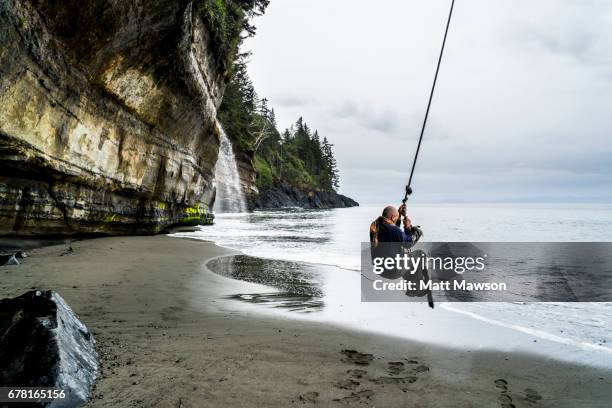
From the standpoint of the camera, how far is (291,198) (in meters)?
80.2

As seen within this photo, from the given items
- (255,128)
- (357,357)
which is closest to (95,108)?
(357,357)

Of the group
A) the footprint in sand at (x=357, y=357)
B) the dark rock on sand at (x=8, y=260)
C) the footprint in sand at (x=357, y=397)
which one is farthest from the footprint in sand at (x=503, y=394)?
the dark rock on sand at (x=8, y=260)

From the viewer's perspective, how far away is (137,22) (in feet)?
34.0

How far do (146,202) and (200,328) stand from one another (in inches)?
480

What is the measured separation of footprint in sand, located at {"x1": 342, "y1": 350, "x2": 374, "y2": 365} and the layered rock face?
8183mm

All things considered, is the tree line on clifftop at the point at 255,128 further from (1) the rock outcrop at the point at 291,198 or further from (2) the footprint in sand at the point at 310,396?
(2) the footprint in sand at the point at 310,396

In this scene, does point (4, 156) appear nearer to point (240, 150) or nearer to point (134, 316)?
point (134, 316)

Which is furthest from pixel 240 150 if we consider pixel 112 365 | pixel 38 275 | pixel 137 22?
pixel 112 365

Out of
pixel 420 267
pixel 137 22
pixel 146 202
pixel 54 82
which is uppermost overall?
pixel 137 22

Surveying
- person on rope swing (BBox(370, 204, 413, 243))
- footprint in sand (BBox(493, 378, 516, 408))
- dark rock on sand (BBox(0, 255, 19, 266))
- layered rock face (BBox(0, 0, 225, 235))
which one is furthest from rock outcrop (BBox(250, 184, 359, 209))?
footprint in sand (BBox(493, 378, 516, 408))

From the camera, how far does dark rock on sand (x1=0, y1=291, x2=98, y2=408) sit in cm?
262

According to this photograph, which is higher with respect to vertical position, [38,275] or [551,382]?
[38,275]

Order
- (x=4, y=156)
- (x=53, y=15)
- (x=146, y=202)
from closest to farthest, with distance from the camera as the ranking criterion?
1. (x=4, y=156)
2. (x=53, y=15)
3. (x=146, y=202)

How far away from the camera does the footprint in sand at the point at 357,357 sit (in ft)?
13.0
